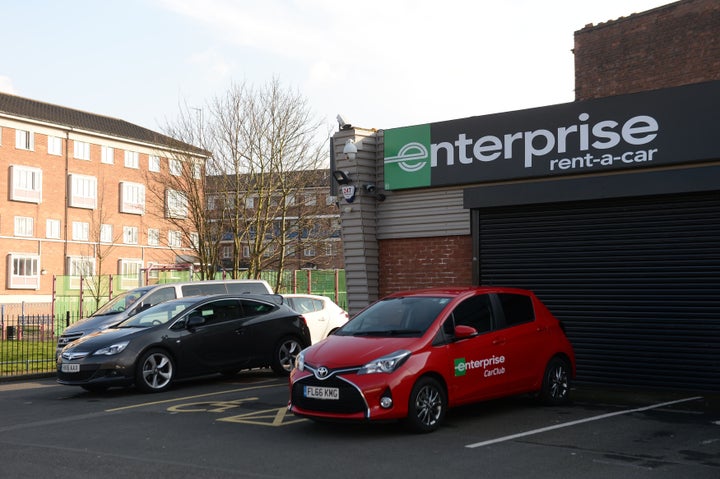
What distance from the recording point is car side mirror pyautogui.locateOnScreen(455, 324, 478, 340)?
30.7 ft

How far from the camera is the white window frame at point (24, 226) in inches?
2232

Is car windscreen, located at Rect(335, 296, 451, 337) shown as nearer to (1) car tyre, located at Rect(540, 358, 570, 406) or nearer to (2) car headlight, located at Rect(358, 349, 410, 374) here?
(2) car headlight, located at Rect(358, 349, 410, 374)

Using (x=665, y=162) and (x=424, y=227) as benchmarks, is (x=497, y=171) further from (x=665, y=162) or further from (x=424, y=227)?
(x=665, y=162)

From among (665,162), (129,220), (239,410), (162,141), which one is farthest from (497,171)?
(129,220)

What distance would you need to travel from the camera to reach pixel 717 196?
1236cm

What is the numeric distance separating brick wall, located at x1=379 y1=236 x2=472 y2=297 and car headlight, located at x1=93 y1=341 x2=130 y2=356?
532cm

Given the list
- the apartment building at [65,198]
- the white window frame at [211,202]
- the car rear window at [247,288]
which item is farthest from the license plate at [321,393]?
the apartment building at [65,198]

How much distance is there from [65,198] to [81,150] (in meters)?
3.91

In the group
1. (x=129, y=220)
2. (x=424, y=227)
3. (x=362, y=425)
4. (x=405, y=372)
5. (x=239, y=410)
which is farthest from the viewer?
(x=129, y=220)

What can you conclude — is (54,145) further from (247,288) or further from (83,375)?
(83,375)

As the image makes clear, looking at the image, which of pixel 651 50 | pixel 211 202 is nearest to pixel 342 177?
pixel 651 50

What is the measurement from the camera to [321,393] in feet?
29.1

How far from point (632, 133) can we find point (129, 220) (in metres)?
57.0

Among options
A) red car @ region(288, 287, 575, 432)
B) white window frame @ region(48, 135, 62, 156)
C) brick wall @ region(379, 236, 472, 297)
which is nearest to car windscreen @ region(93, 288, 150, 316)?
brick wall @ region(379, 236, 472, 297)
